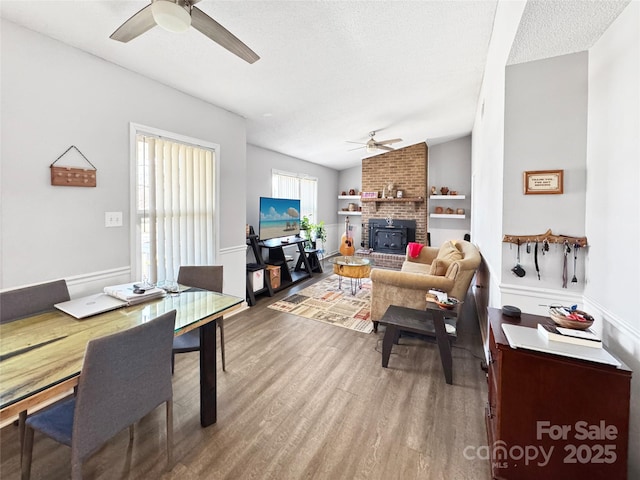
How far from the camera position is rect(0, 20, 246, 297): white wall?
1849 millimetres

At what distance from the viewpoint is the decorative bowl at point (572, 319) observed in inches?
54.4

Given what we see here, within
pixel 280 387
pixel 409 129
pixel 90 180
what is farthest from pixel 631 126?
pixel 409 129

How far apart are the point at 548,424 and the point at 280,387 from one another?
1.61 m

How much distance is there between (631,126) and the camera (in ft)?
4.45

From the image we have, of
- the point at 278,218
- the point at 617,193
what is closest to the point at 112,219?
the point at 278,218

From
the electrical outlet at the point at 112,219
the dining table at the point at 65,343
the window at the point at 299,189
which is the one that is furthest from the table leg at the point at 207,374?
the window at the point at 299,189

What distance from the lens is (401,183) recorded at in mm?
7035

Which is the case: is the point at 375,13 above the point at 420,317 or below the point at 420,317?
above

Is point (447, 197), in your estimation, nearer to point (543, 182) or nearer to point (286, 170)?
point (286, 170)

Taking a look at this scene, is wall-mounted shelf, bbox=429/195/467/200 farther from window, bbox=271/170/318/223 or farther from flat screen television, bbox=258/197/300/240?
flat screen television, bbox=258/197/300/240

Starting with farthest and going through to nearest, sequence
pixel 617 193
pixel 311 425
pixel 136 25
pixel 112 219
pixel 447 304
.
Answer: pixel 447 304 → pixel 112 219 → pixel 311 425 → pixel 136 25 → pixel 617 193

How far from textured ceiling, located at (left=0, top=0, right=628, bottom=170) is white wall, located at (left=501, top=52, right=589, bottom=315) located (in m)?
0.16

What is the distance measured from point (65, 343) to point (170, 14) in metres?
1.59

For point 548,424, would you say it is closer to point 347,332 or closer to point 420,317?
point 420,317
